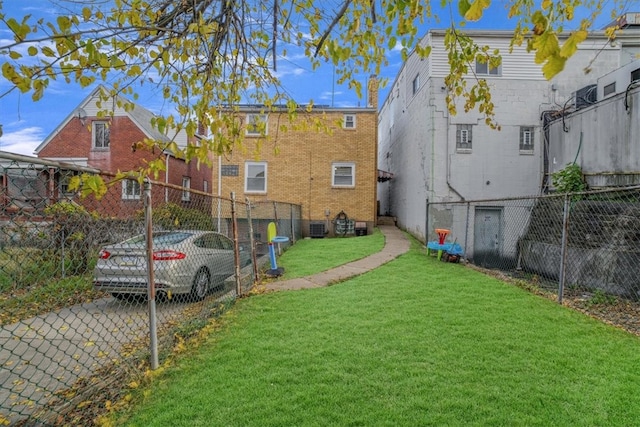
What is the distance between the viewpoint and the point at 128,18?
10.6 feet

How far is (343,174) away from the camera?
59.3ft

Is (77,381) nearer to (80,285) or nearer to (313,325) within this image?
(80,285)

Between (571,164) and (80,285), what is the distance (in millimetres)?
13816

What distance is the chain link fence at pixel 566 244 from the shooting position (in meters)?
6.61

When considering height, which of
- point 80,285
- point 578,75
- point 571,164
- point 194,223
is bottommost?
point 80,285

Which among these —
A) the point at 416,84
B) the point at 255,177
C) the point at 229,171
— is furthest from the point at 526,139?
the point at 229,171

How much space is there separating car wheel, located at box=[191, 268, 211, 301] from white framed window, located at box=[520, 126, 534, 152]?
1229cm

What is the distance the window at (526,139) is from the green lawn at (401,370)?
982 centimetres

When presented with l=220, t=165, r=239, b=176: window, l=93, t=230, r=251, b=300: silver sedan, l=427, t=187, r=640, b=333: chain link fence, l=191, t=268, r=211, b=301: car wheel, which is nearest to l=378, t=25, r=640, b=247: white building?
l=427, t=187, r=640, b=333: chain link fence

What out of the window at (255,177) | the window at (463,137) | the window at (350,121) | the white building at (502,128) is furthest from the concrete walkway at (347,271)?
the window at (255,177)

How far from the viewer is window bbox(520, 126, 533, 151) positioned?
13711 mm

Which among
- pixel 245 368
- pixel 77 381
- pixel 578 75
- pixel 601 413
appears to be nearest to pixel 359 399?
pixel 245 368

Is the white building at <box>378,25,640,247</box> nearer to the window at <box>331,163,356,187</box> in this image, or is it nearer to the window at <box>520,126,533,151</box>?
the window at <box>520,126,533,151</box>

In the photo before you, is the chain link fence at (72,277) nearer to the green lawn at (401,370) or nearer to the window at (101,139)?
the green lawn at (401,370)
